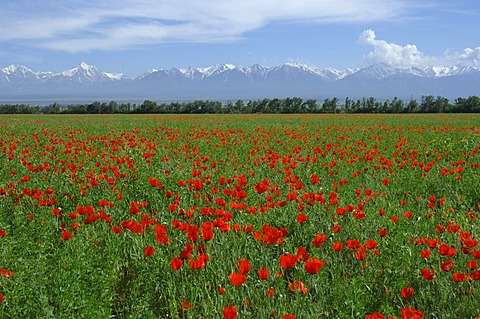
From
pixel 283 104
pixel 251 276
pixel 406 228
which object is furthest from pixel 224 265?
pixel 283 104

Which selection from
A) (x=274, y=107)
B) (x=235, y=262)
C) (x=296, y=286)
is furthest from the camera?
(x=274, y=107)

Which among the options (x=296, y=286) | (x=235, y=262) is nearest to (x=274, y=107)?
(x=235, y=262)

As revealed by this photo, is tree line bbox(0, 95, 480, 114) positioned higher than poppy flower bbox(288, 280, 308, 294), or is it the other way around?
tree line bbox(0, 95, 480, 114)

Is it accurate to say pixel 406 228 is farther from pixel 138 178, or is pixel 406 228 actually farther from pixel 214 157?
pixel 214 157

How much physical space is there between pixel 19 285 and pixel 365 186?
502 cm

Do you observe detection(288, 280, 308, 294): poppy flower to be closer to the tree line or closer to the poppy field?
the poppy field

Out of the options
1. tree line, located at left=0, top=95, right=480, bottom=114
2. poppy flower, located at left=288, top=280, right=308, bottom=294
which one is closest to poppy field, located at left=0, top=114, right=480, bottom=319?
poppy flower, located at left=288, top=280, right=308, bottom=294

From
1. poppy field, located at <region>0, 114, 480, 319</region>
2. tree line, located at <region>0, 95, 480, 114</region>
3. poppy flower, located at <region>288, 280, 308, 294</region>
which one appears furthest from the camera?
tree line, located at <region>0, 95, 480, 114</region>

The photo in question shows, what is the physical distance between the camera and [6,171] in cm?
756

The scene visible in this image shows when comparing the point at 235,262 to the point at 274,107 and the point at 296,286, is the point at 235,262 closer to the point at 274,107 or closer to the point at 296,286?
the point at 296,286

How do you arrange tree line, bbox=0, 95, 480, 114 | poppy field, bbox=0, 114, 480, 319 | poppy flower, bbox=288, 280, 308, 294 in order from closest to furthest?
poppy flower, bbox=288, 280, 308, 294
poppy field, bbox=0, 114, 480, 319
tree line, bbox=0, 95, 480, 114

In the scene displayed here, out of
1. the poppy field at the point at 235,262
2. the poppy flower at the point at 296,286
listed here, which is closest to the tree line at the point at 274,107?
the poppy field at the point at 235,262

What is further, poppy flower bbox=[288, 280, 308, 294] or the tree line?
the tree line

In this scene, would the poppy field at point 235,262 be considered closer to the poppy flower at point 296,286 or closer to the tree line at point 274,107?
the poppy flower at point 296,286
